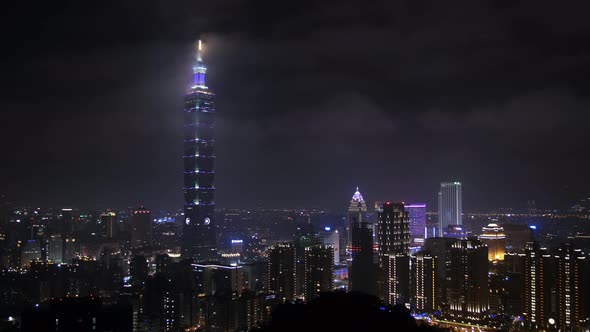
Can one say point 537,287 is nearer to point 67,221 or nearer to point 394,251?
point 394,251

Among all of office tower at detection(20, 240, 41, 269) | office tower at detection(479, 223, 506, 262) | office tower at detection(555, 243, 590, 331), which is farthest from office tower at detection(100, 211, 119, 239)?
office tower at detection(555, 243, 590, 331)

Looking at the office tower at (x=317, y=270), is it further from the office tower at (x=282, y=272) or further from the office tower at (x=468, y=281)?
the office tower at (x=468, y=281)

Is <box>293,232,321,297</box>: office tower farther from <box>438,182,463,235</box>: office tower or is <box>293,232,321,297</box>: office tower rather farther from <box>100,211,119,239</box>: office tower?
<box>100,211,119,239</box>: office tower

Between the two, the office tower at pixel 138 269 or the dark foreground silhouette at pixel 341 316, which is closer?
the dark foreground silhouette at pixel 341 316

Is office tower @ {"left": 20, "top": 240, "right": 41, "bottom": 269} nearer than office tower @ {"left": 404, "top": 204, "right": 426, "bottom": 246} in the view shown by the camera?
Yes

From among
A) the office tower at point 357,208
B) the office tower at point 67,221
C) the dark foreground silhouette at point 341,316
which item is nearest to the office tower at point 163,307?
the dark foreground silhouette at point 341,316
